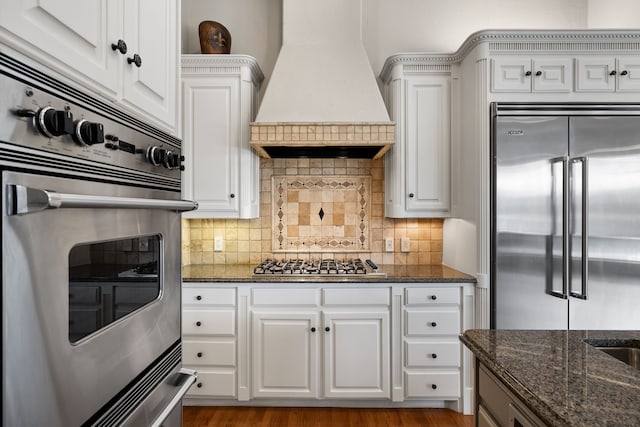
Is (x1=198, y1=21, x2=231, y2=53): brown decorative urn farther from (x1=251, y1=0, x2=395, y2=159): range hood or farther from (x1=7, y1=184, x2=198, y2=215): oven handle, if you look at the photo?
(x1=7, y1=184, x2=198, y2=215): oven handle

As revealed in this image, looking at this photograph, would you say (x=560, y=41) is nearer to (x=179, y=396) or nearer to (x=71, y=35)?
(x=71, y=35)

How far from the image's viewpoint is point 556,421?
70 cm

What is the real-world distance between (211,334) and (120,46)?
1926 millimetres

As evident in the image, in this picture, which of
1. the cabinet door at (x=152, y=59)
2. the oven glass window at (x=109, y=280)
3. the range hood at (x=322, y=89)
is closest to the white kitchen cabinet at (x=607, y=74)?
the range hood at (x=322, y=89)

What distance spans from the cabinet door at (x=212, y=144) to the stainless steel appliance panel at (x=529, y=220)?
1.78m

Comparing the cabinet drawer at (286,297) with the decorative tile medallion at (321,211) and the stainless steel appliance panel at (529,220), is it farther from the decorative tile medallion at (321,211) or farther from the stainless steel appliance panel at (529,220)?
the stainless steel appliance panel at (529,220)

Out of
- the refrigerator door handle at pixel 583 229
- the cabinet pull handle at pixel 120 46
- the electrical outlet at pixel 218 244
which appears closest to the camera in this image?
the cabinet pull handle at pixel 120 46

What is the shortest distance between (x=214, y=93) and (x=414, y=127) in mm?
1479

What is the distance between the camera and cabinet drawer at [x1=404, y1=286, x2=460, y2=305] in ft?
7.75

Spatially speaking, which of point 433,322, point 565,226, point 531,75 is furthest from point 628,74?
point 433,322

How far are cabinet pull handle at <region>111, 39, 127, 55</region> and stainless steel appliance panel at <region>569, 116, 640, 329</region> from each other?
7.82 feet

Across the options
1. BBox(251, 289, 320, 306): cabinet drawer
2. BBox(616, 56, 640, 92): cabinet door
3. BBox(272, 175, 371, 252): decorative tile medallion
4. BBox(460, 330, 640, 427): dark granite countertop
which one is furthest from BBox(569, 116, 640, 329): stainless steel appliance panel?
BBox(251, 289, 320, 306): cabinet drawer

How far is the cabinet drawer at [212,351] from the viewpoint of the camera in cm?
235

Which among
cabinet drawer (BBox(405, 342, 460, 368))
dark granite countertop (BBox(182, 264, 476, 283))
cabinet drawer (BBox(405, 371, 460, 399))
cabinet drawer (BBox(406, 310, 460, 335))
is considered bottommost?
cabinet drawer (BBox(405, 371, 460, 399))
